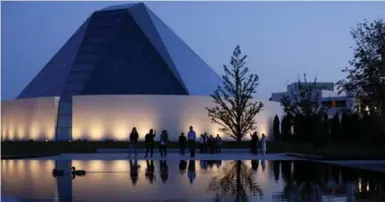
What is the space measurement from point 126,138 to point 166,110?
12.6 ft

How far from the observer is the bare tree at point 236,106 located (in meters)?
46.3

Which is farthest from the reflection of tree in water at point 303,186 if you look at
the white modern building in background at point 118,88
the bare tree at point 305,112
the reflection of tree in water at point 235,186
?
the white modern building in background at point 118,88

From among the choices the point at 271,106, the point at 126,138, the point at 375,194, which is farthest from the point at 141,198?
the point at 271,106

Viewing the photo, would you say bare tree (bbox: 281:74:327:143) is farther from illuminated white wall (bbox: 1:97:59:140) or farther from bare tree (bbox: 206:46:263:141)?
illuminated white wall (bbox: 1:97:59:140)

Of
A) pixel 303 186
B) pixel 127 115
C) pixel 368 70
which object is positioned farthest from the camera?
pixel 127 115

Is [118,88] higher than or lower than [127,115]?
higher

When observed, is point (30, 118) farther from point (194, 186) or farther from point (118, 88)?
point (194, 186)

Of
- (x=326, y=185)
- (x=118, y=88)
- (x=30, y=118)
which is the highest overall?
(x=118, y=88)

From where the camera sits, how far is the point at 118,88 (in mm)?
48281

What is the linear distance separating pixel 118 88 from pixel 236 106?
31.4 ft

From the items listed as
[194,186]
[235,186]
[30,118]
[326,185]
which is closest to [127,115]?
[30,118]

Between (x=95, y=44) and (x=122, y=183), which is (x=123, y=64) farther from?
(x=122, y=183)

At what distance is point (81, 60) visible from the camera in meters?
50.9

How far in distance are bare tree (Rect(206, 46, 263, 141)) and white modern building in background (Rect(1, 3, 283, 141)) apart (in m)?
1.29
